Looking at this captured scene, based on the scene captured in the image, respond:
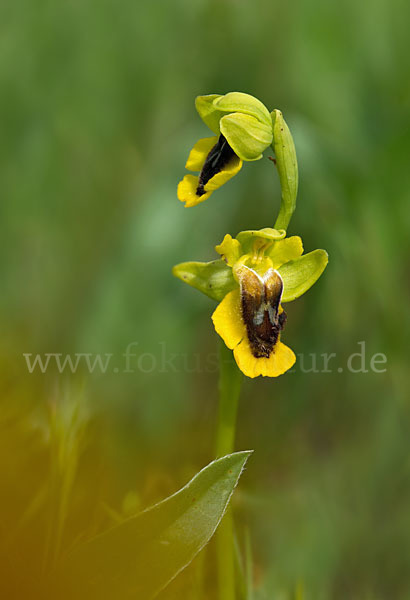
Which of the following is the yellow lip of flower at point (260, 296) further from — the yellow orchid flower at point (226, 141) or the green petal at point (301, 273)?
the yellow orchid flower at point (226, 141)

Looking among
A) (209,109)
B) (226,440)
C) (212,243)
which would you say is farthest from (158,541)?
(212,243)

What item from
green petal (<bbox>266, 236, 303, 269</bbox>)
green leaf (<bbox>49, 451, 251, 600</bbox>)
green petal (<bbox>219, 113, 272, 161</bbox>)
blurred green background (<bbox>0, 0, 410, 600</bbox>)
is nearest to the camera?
green leaf (<bbox>49, 451, 251, 600</bbox>)

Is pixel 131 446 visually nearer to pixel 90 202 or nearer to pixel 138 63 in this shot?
pixel 90 202

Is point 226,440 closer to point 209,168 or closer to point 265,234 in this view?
point 265,234

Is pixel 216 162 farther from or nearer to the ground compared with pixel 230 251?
farther from the ground

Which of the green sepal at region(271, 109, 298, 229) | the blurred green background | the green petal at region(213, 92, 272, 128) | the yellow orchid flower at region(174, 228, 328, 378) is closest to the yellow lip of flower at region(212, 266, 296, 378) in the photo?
the yellow orchid flower at region(174, 228, 328, 378)

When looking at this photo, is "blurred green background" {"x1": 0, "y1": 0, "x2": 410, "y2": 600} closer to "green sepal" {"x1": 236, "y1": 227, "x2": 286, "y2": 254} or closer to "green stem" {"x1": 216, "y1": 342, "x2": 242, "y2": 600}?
"green stem" {"x1": 216, "y1": 342, "x2": 242, "y2": 600}
